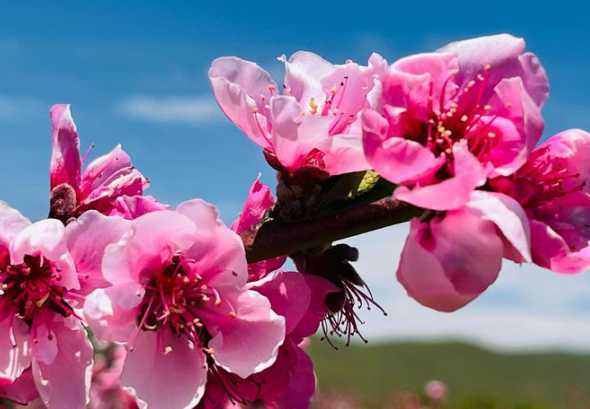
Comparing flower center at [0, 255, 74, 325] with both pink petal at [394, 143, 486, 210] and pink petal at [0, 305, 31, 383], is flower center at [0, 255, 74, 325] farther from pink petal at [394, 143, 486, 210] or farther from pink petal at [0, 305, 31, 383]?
pink petal at [394, 143, 486, 210]

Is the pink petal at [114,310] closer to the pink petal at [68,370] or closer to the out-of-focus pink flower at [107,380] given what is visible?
the pink petal at [68,370]

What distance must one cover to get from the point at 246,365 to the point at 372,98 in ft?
1.78

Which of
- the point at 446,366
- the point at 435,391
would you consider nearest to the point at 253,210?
the point at 435,391

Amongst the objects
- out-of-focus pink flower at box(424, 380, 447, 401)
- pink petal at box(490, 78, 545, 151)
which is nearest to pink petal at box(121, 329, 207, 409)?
pink petal at box(490, 78, 545, 151)

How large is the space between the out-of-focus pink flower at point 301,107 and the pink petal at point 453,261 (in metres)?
0.22

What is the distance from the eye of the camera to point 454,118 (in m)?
1.76

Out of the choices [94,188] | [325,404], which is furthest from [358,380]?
[94,188]

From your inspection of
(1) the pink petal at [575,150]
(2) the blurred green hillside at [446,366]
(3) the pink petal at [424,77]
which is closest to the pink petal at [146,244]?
(3) the pink petal at [424,77]

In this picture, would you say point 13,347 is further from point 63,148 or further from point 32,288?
point 63,148

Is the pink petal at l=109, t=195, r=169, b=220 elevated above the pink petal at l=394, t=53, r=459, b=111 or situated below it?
below

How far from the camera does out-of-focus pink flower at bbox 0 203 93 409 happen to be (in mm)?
1854

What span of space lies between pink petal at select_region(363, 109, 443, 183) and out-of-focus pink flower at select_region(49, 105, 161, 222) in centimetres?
67

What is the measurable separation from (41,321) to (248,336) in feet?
1.34

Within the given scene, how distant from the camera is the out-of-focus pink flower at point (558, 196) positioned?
166 cm
